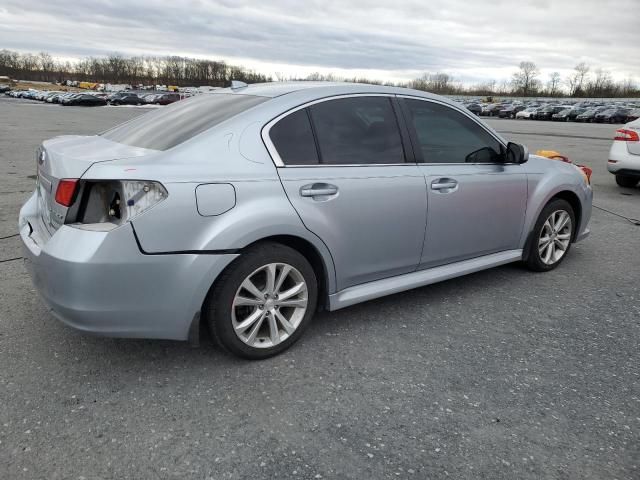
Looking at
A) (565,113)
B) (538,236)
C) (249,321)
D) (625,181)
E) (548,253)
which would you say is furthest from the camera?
(565,113)

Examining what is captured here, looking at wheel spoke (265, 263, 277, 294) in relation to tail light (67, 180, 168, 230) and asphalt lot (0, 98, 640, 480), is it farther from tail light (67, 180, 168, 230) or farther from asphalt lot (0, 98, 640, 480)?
tail light (67, 180, 168, 230)

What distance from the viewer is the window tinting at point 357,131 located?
341 cm

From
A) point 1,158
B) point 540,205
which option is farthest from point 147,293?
point 1,158

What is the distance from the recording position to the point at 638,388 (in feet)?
10.0

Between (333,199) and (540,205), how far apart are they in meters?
2.26

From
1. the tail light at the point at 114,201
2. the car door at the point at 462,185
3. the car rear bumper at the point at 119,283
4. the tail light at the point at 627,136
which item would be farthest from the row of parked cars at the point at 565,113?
the tail light at the point at 114,201

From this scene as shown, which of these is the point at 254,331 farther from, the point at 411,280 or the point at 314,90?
the point at 314,90

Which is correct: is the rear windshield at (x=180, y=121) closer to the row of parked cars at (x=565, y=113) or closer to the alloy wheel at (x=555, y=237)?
the alloy wheel at (x=555, y=237)

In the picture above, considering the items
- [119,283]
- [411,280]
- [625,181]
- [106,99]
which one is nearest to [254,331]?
[119,283]

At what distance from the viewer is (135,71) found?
5935 inches

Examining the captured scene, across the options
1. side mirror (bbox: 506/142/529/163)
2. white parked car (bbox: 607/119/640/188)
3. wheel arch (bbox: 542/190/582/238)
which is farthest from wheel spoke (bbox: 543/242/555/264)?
white parked car (bbox: 607/119/640/188)

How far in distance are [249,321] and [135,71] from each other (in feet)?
534

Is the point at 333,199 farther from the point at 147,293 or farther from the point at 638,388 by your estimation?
the point at 638,388

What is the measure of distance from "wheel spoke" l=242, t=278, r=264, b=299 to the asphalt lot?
426 mm
